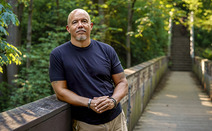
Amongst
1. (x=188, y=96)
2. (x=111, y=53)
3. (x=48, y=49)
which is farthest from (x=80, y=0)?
(x=111, y=53)

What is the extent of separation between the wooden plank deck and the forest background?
3.17m

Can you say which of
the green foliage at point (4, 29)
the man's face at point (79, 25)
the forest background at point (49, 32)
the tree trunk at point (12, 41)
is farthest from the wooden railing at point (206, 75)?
the man's face at point (79, 25)

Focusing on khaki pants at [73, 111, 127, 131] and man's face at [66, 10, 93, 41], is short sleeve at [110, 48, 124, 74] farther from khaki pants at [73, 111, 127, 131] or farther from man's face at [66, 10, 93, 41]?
khaki pants at [73, 111, 127, 131]

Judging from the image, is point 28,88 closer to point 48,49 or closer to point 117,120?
point 48,49

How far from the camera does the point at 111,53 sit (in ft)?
10.2

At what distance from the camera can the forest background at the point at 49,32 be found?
10.1 metres

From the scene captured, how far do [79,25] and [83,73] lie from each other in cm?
49

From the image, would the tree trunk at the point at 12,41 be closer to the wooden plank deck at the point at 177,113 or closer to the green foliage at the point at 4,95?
the green foliage at the point at 4,95

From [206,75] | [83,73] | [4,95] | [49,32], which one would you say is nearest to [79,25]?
[83,73]

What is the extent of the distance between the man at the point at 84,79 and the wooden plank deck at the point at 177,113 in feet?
12.6

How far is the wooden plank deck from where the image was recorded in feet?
22.3

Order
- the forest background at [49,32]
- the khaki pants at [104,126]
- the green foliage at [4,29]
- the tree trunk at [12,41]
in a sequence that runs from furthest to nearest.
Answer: the tree trunk at [12,41]
the forest background at [49,32]
the green foliage at [4,29]
the khaki pants at [104,126]

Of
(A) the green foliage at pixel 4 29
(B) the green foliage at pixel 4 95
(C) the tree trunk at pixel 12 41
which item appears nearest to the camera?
(A) the green foliage at pixel 4 29

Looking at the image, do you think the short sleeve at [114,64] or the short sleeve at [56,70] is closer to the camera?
the short sleeve at [56,70]
